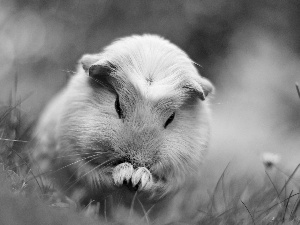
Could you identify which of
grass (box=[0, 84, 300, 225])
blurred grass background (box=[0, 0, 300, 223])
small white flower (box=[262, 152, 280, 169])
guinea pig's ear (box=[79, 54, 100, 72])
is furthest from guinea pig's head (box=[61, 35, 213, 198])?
blurred grass background (box=[0, 0, 300, 223])

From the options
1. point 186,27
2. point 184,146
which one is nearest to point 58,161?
point 184,146

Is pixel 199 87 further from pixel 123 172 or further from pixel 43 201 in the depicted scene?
pixel 43 201

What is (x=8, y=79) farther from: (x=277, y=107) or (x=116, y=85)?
(x=277, y=107)

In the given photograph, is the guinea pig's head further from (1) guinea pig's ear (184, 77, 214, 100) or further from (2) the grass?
(2) the grass

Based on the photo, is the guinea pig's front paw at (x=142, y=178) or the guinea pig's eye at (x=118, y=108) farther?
the guinea pig's eye at (x=118, y=108)

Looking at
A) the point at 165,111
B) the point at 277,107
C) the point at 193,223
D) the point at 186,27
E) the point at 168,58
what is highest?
the point at 168,58

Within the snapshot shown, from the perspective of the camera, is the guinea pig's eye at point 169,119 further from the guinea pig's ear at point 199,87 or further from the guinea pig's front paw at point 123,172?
the guinea pig's front paw at point 123,172

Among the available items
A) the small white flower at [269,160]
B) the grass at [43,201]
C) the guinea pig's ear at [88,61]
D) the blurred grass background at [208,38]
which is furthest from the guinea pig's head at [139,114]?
the blurred grass background at [208,38]
